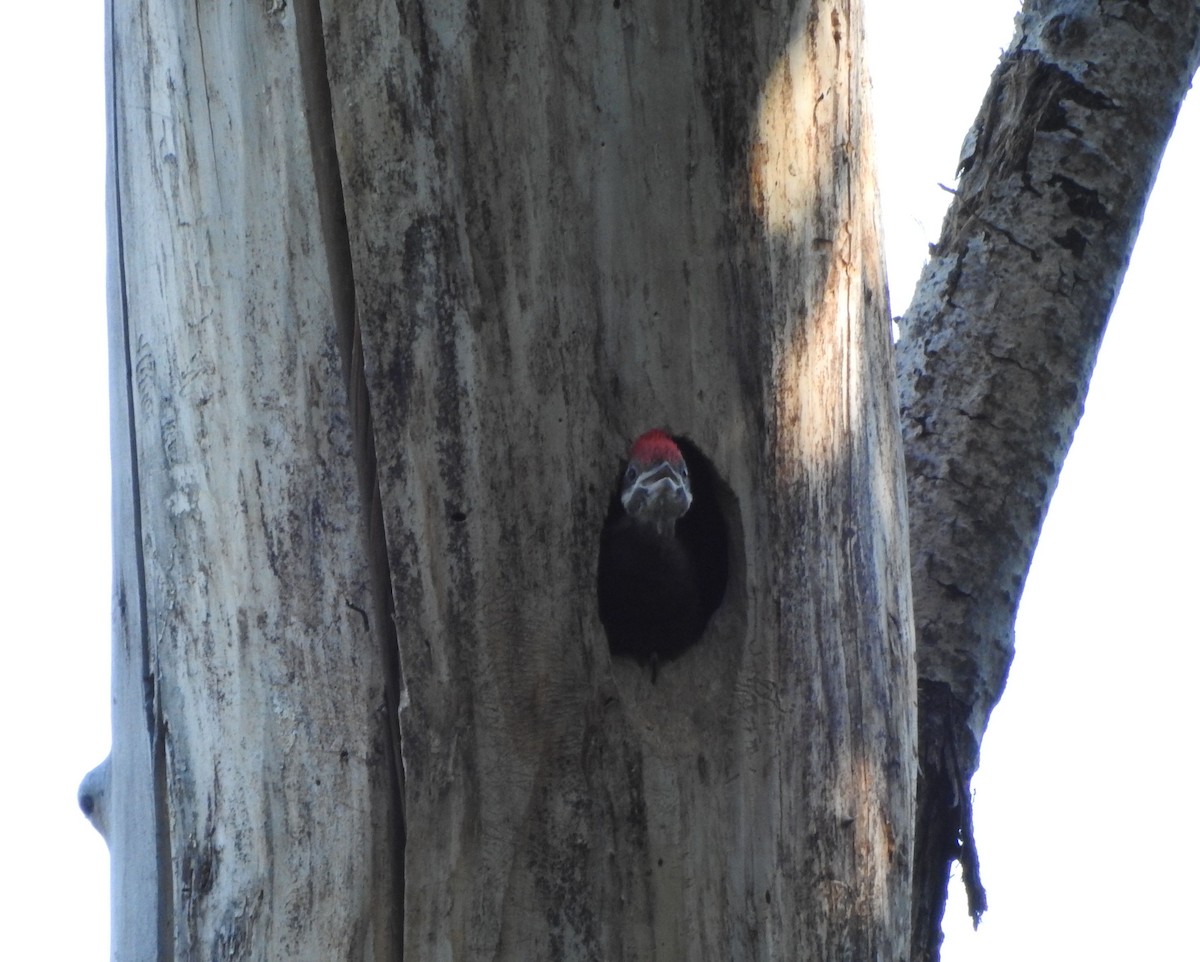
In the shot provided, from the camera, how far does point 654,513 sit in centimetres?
300

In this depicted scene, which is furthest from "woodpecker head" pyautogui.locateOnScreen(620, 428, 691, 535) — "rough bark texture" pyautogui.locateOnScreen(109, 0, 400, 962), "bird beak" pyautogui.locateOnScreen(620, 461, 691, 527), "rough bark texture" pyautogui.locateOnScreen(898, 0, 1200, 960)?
"rough bark texture" pyautogui.locateOnScreen(898, 0, 1200, 960)

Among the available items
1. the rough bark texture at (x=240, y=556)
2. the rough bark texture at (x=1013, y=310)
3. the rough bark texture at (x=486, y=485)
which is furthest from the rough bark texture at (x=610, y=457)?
the rough bark texture at (x=1013, y=310)

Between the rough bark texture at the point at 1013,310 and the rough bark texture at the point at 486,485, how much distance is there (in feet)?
1.99

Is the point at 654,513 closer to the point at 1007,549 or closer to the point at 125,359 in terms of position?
the point at 1007,549

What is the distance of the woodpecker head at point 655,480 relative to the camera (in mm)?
2729

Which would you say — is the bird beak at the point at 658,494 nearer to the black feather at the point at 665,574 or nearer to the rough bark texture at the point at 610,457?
the black feather at the point at 665,574

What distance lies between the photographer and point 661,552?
333 centimetres

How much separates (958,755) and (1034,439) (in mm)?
808

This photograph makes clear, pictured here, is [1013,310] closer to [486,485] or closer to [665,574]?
[665,574]

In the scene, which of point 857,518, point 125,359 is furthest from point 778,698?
point 125,359

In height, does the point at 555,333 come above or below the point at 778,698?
above

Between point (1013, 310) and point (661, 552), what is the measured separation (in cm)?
106

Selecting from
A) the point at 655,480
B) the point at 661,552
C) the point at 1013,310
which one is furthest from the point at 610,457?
the point at 1013,310

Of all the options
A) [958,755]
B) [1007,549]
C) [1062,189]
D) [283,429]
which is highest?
[1062,189]
